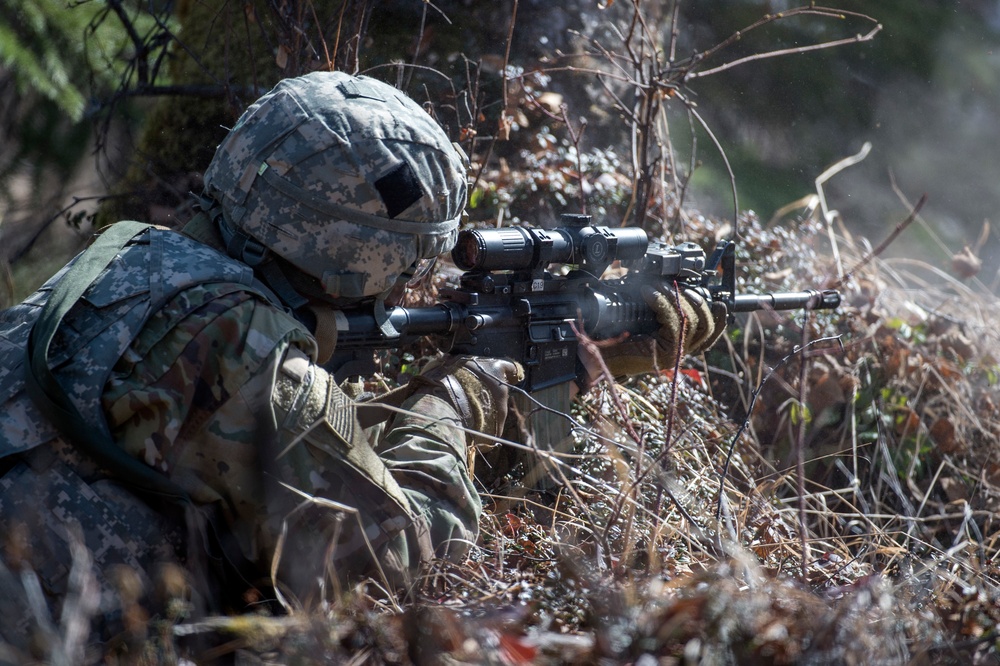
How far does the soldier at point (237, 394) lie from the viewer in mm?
2260

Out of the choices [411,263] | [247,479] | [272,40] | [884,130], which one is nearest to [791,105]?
[884,130]

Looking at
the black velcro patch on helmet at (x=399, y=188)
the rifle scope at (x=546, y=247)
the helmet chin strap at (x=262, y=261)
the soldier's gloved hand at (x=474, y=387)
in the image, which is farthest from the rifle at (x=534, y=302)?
the black velcro patch on helmet at (x=399, y=188)

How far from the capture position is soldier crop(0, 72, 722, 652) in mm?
2260

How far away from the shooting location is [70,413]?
2211mm

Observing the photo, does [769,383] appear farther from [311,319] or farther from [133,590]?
[133,590]

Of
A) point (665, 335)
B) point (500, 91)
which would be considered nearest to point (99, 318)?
A: point (665, 335)

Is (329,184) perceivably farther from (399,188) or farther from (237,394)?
(237,394)

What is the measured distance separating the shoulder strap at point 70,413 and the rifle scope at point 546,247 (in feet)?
4.53

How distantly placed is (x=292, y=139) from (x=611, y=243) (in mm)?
1577

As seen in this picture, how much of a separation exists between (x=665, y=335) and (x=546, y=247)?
3.03ft

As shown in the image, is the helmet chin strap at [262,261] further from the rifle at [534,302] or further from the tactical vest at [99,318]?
the rifle at [534,302]

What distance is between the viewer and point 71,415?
2.21 meters

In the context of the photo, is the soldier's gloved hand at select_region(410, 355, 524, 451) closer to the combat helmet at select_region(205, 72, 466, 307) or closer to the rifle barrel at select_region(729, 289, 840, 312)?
the combat helmet at select_region(205, 72, 466, 307)

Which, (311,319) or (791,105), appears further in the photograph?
(791,105)
